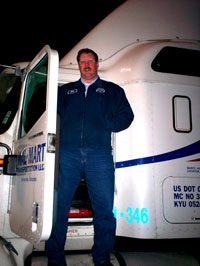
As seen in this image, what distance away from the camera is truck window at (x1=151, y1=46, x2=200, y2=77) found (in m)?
2.63

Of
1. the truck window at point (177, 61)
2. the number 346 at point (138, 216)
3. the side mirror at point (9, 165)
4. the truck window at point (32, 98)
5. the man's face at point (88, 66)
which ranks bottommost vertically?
the number 346 at point (138, 216)

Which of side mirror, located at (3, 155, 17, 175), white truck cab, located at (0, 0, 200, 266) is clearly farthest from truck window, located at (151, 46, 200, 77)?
side mirror, located at (3, 155, 17, 175)

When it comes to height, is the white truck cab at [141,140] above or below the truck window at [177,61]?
below

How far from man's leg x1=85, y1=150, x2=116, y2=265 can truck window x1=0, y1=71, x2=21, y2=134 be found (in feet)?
3.00

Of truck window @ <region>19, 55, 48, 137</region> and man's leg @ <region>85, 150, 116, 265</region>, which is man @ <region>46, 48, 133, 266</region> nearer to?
man's leg @ <region>85, 150, 116, 265</region>

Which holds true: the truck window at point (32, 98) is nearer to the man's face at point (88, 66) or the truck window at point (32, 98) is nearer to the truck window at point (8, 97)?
the truck window at point (8, 97)

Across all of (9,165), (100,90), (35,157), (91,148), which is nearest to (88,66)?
(100,90)

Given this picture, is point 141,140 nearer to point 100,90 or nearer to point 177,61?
point 100,90

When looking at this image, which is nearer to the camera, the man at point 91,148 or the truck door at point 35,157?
the truck door at point 35,157

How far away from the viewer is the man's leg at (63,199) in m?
2.06

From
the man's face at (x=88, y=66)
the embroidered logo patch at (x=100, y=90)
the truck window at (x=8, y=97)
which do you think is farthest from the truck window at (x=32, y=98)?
the embroidered logo patch at (x=100, y=90)

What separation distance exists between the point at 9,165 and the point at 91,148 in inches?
28.0

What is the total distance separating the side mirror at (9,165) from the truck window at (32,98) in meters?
0.24

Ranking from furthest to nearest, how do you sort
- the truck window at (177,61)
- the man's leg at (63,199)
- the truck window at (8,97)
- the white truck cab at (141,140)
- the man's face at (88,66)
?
the truck window at (177,61)
the truck window at (8,97)
the man's face at (88,66)
the white truck cab at (141,140)
the man's leg at (63,199)
